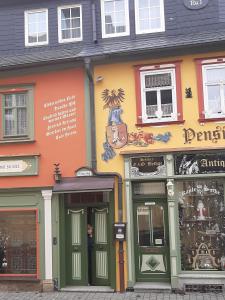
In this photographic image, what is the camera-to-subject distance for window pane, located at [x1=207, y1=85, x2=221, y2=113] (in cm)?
1209

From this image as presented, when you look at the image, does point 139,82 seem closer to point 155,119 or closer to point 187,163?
point 155,119

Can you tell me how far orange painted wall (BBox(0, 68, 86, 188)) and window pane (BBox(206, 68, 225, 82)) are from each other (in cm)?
350

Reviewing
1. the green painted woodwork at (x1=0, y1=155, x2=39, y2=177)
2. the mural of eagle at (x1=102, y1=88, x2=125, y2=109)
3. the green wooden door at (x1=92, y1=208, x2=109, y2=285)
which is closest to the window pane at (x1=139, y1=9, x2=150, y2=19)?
the mural of eagle at (x1=102, y1=88, x2=125, y2=109)

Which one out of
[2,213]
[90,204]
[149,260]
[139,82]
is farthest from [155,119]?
[2,213]

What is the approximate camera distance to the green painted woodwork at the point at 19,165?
12.9 meters

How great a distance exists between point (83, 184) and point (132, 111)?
2.42m

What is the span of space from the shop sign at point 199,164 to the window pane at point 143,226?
1.45 metres

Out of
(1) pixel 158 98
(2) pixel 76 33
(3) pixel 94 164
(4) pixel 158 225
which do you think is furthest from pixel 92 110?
(4) pixel 158 225

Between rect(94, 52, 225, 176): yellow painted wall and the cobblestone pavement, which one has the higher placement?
rect(94, 52, 225, 176): yellow painted wall

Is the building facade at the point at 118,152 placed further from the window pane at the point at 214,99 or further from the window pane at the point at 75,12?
the window pane at the point at 75,12

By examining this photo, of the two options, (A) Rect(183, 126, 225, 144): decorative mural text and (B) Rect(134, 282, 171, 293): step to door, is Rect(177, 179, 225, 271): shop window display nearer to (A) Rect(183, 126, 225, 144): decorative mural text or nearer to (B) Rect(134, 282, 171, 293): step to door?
(B) Rect(134, 282, 171, 293): step to door

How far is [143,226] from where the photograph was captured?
12.5m

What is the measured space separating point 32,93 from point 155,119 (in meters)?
3.68

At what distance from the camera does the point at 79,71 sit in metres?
12.9
